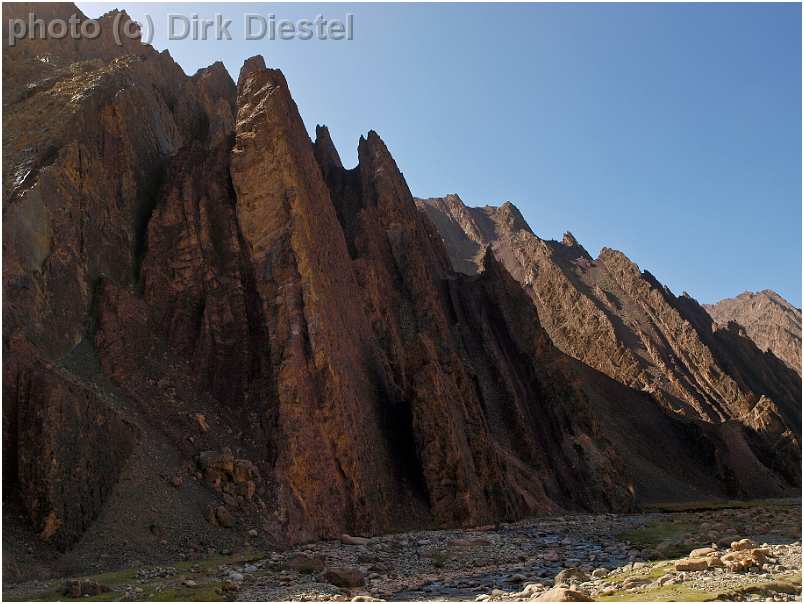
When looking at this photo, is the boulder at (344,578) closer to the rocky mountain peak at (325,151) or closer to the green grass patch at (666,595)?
the green grass patch at (666,595)

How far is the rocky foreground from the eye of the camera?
17641 mm

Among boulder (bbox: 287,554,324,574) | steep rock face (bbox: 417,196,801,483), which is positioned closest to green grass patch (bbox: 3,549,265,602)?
boulder (bbox: 287,554,324,574)

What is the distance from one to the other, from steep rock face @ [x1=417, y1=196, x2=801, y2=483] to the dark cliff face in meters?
44.0

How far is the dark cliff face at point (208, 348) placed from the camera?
27719mm

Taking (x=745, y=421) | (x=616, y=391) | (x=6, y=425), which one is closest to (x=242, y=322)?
(x=6, y=425)

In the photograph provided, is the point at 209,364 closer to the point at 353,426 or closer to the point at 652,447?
the point at 353,426

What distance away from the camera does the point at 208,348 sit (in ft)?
125

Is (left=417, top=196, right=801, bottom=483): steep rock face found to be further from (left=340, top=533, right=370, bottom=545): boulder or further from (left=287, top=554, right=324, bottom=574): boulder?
(left=287, top=554, right=324, bottom=574): boulder

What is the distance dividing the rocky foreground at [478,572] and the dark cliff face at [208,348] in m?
4.13

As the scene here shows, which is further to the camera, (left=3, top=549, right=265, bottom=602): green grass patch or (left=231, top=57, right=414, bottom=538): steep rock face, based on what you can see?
(left=231, top=57, right=414, bottom=538): steep rock face

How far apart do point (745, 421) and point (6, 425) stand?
96.1 m

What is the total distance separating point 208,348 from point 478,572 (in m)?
20.4

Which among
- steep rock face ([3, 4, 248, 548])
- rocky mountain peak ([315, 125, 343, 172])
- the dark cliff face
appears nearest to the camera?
steep rock face ([3, 4, 248, 548])

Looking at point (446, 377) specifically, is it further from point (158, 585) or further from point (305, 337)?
point (158, 585)
